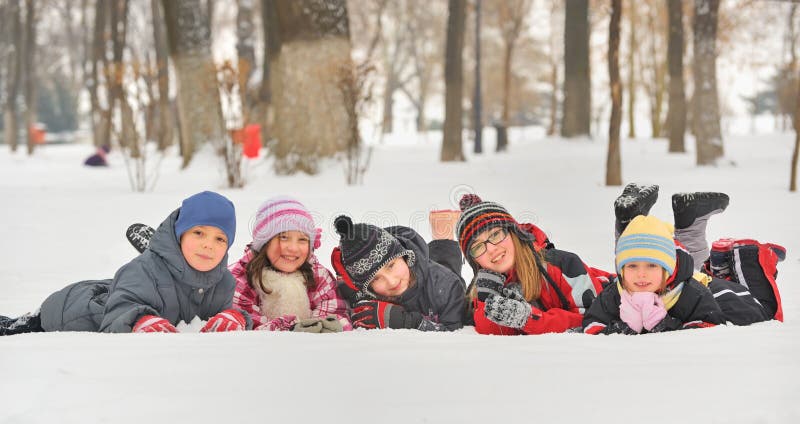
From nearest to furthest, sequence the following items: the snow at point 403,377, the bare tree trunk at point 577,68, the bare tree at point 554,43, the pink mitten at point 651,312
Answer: the snow at point 403,377
the pink mitten at point 651,312
the bare tree trunk at point 577,68
the bare tree at point 554,43

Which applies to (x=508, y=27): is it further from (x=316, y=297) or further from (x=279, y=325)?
(x=279, y=325)

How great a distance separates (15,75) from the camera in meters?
25.1

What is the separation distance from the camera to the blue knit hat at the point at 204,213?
351 cm

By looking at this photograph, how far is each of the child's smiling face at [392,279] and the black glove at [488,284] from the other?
0.37 meters

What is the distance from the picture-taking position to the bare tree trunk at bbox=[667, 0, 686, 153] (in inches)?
592

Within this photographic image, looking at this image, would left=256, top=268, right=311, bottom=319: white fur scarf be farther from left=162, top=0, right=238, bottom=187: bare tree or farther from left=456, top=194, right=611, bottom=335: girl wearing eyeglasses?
left=162, top=0, right=238, bottom=187: bare tree

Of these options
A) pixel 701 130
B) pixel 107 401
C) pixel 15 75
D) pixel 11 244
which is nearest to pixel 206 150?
pixel 11 244

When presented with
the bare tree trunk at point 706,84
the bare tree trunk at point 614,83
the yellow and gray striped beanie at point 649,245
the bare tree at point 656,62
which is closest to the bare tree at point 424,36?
the bare tree at point 656,62

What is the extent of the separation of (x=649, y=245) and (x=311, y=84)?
8.30 meters

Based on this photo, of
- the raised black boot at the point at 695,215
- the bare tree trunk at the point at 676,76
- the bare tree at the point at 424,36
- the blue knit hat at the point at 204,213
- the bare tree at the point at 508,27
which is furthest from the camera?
the bare tree at the point at 424,36

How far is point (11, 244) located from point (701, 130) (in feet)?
31.5

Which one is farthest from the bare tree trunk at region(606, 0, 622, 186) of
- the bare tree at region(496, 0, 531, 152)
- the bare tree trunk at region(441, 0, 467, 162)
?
the bare tree at region(496, 0, 531, 152)

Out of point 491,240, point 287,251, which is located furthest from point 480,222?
point 287,251

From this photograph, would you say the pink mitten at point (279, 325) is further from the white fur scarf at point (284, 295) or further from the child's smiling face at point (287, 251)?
the child's smiling face at point (287, 251)
